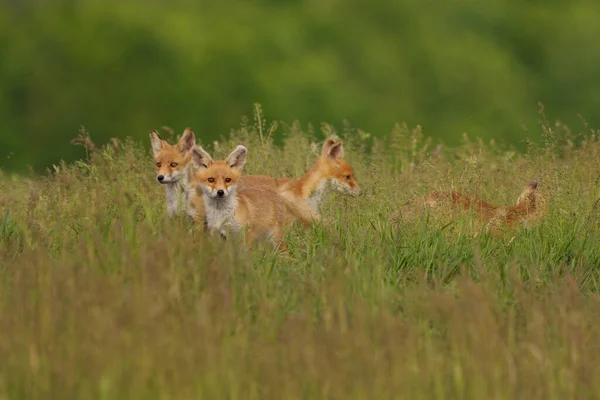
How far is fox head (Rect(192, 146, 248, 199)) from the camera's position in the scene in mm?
8414

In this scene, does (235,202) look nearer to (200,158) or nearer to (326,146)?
(200,158)

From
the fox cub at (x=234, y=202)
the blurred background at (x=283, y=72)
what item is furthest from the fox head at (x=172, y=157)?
the blurred background at (x=283, y=72)

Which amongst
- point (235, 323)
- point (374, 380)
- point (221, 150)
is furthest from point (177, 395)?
point (221, 150)

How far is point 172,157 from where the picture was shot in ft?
30.3

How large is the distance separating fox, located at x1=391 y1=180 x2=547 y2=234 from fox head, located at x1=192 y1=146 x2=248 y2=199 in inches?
51.9

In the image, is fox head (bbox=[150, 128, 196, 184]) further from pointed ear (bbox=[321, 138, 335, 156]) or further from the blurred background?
the blurred background

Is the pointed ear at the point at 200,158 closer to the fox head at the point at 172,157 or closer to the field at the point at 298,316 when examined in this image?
the fox head at the point at 172,157

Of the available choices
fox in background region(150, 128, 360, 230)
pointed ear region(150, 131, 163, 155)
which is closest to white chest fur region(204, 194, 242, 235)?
fox in background region(150, 128, 360, 230)

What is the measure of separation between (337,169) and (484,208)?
239 centimetres

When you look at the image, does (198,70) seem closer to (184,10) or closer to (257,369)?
(184,10)

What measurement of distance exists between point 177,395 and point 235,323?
110 centimetres

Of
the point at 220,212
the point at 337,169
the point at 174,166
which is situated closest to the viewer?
the point at 220,212

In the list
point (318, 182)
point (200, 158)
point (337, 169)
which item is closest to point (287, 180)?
point (318, 182)

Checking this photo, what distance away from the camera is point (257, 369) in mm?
4352
